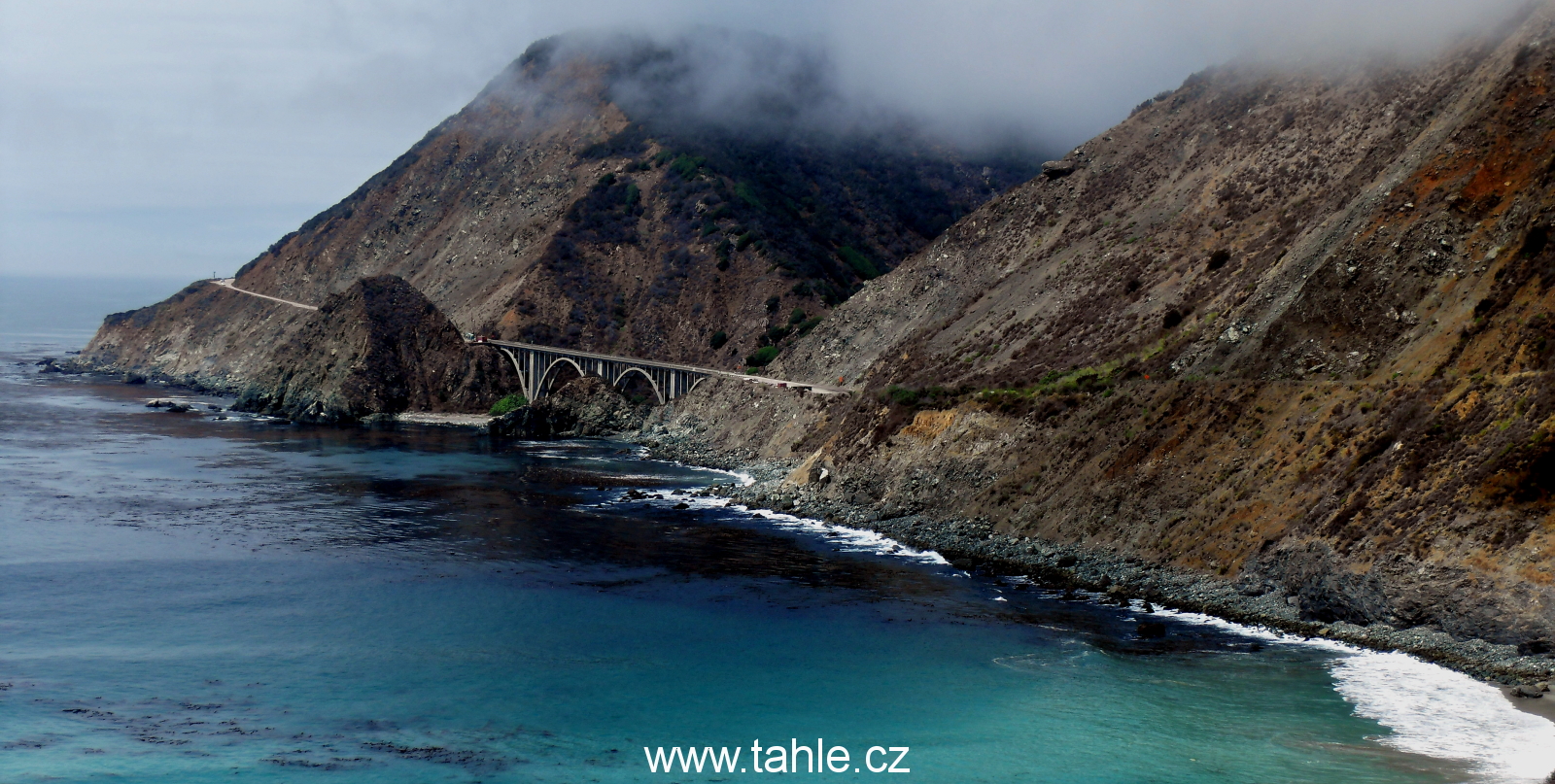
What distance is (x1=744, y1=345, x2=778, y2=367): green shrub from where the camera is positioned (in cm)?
11319

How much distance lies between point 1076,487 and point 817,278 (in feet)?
259

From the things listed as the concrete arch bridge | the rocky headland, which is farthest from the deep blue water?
the concrete arch bridge

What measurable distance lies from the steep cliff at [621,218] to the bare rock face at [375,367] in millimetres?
7638

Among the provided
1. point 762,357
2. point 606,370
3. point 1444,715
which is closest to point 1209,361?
point 1444,715

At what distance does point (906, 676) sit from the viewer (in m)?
37.5

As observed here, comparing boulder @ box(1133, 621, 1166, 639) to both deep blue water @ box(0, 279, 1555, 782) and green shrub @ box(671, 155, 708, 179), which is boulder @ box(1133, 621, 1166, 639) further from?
green shrub @ box(671, 155, 708, 179)

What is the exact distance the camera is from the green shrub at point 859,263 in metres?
141

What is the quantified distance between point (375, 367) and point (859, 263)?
57567 millimetres

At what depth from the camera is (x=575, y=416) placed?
109500 millimetres

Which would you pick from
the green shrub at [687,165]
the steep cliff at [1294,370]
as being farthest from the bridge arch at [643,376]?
the green shrub at [687,165]

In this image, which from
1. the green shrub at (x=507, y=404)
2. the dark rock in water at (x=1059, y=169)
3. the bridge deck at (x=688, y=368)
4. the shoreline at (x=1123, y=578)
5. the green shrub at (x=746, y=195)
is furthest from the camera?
the green shrub at (x=746, y=195)

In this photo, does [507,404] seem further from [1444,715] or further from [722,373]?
[1444,715]

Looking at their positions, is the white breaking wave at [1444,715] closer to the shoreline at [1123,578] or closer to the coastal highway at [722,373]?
the shoreline at [1123,578]

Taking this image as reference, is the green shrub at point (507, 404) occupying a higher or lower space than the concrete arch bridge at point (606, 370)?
lower
